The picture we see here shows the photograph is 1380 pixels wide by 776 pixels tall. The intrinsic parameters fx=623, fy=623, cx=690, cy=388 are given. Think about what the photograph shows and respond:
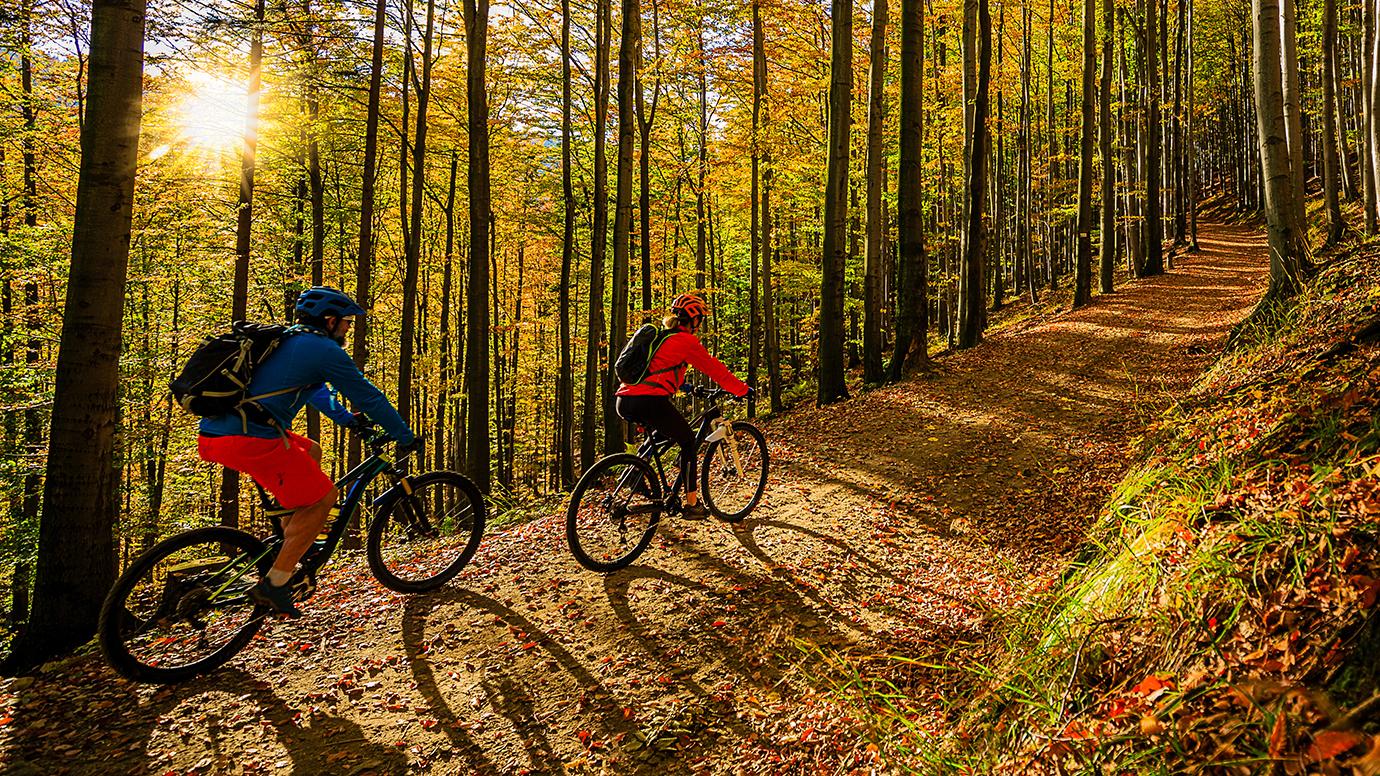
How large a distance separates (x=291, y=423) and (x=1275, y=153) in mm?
9807

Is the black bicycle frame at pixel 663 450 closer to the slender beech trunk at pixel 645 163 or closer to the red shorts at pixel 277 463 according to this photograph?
the red shorts at pixel 277 463

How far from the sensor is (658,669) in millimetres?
4191

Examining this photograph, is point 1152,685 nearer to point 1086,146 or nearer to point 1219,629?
point 1219,629

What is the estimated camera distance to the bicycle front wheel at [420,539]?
5.34 m

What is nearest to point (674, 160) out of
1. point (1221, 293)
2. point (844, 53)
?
point (844, 53)

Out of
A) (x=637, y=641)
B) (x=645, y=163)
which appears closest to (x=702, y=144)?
(x=645, y=163)

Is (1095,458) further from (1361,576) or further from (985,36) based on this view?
(985,36)

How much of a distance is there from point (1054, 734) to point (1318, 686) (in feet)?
2.66

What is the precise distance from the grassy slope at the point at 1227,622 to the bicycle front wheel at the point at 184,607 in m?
4.50

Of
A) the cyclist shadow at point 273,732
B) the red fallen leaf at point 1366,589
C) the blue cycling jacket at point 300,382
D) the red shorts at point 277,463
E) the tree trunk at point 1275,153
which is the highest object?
the tree trunk at point 1275,153

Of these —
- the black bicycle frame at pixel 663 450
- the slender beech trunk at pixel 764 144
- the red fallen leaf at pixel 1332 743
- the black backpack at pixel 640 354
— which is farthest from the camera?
the slender beech trunk at pixel 764 144

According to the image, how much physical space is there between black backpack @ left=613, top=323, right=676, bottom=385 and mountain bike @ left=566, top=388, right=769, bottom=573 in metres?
0.70

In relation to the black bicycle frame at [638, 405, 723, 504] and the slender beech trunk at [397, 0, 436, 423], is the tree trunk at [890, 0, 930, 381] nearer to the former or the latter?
the black bicycle frame at [638, 405, 723, 504]

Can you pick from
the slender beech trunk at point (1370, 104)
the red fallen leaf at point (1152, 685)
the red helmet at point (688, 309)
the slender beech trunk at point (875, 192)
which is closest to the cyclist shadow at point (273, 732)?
the red fallen leaf at point (1152, 685)
